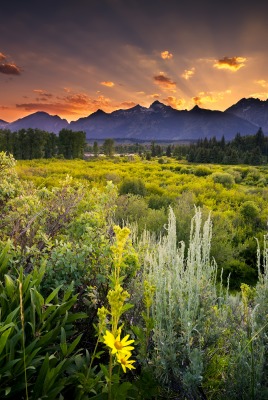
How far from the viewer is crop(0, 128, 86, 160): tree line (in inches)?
3135

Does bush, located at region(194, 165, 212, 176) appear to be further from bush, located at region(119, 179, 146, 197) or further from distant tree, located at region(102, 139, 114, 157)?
distant tree, located at region(102, 139, 114, 157)

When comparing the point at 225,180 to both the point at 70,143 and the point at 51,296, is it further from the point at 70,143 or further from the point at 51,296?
the point at 70,143

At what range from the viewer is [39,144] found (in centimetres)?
8181

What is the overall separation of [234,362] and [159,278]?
1140mm

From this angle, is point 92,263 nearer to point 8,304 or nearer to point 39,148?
point 8,304

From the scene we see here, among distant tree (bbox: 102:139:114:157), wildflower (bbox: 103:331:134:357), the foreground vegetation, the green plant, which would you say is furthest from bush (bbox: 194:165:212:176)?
distant tree (bbox: 102:139:114:157)

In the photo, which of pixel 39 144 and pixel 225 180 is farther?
pixel 39 144

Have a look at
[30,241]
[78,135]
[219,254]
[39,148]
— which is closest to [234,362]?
[30,241]

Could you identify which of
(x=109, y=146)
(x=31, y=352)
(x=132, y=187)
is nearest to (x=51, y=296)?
(x=31, y=352)

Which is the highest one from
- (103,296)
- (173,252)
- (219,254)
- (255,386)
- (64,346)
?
(173,252)

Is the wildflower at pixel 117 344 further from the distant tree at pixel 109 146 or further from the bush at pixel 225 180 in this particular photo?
the distant tree at pixel 109 146

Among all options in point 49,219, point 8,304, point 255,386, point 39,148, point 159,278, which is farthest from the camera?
point 39,148

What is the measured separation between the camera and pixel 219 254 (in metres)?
10.9

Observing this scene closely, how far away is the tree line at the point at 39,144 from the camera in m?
79.6
